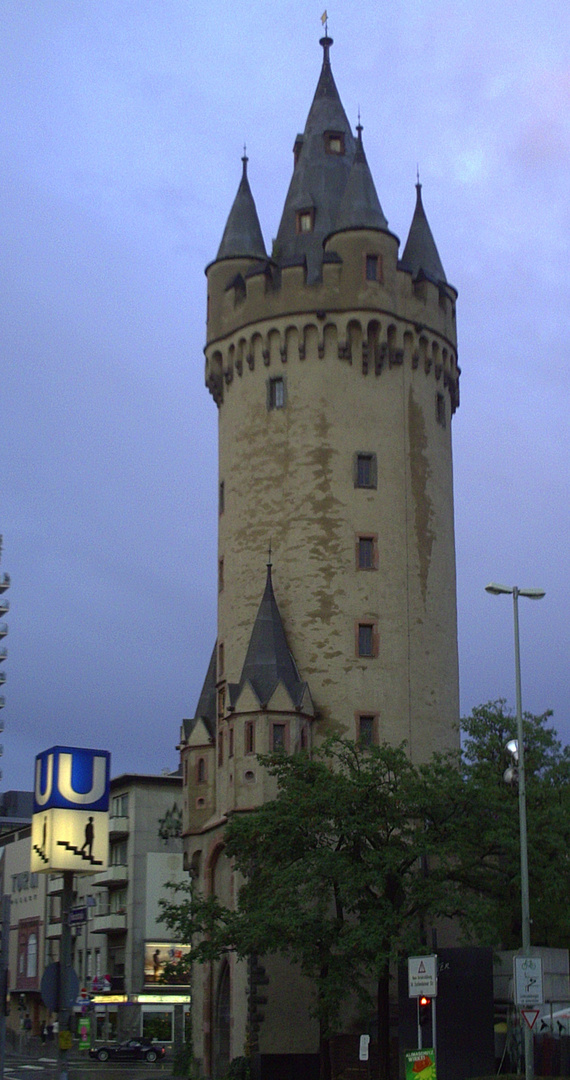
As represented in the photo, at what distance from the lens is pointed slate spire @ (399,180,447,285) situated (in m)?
60.1

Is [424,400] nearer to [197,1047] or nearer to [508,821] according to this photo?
[508,821]

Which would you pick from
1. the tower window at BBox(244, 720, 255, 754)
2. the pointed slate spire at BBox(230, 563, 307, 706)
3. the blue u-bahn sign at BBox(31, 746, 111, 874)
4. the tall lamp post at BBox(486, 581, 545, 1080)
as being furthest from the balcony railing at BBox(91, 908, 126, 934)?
the blue u-bahn sign at BBox(31, 746, 111, 874)

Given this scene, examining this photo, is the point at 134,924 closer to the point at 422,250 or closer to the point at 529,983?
the point at 422,250

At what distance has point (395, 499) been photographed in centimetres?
5503

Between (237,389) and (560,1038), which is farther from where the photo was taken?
(237,389)

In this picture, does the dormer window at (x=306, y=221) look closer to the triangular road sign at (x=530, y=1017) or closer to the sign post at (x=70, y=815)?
the triangular road sign at (x=530, y=1017)

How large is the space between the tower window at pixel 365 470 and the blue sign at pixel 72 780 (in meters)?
31.7

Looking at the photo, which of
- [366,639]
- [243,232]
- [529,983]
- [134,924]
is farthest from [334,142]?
[134,924]

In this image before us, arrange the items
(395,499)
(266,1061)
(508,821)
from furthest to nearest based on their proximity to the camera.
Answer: (395,499)
(266,1061)
(508,821)

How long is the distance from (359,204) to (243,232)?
585 cm

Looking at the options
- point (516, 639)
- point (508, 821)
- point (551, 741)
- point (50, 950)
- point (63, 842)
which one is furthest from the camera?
point (50, 950)

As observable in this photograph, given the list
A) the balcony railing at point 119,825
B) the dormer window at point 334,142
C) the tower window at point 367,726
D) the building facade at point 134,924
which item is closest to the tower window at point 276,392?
the dormer window at point 334,142

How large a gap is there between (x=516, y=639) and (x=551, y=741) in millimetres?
16590

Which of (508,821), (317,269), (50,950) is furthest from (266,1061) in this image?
(50,950)
